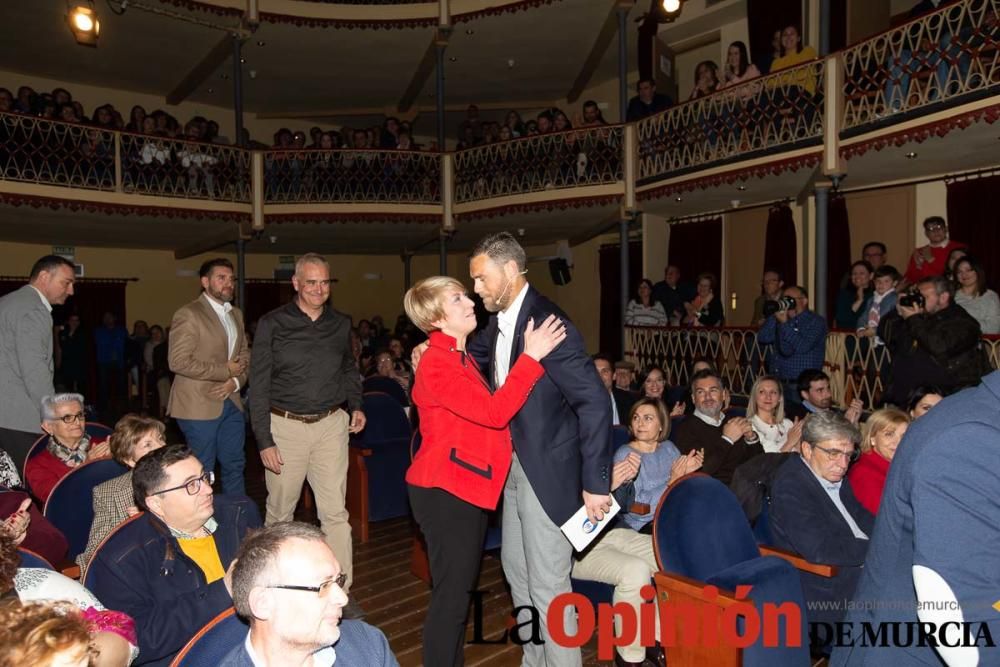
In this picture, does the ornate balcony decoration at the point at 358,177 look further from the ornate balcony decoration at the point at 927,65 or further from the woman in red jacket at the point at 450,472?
the woman in red jacket at the point at 450,472

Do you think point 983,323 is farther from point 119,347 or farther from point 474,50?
point 119,347

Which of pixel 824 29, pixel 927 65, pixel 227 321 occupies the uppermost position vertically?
pixel 824 29

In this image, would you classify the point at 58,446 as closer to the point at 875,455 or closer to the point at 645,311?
the point at 875,455

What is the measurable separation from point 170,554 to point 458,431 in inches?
36.7

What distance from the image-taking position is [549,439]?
240cm

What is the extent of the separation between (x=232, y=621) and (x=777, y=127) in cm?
842

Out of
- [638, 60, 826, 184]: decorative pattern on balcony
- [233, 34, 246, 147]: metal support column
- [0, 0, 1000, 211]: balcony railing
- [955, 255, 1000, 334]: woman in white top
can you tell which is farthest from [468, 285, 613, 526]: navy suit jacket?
[233, 34, 246, 147]: metal support column

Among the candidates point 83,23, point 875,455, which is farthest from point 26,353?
point 83,23

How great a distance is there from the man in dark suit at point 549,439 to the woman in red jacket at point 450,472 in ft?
0.29

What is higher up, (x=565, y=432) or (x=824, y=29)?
(x=824, y=29)

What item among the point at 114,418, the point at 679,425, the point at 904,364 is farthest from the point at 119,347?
the point at 904,364

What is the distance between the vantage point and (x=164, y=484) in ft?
7.23

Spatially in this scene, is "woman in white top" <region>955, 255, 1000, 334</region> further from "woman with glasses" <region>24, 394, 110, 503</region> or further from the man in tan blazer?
"woman with glasses" <region>24, 394, 110, 503</region>

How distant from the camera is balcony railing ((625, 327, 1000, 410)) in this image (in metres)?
6.99
